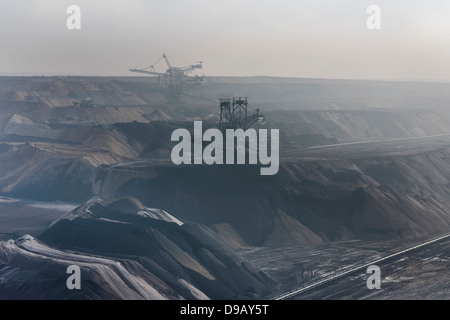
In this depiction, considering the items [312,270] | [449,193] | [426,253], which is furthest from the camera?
[449,193]

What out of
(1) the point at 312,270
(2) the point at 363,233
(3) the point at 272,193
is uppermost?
(3) the point at 272,193

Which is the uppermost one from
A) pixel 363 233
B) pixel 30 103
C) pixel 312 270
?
pixel 30 103

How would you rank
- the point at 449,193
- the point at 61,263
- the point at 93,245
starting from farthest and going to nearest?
1. the point at 449,193
2. the point at 93,245
3. the point at 61,263

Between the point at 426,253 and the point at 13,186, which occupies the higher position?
the point at 13,186

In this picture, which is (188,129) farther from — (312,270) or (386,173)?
(312,270)

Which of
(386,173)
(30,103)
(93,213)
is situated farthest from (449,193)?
(30,103)

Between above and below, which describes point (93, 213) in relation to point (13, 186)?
below
